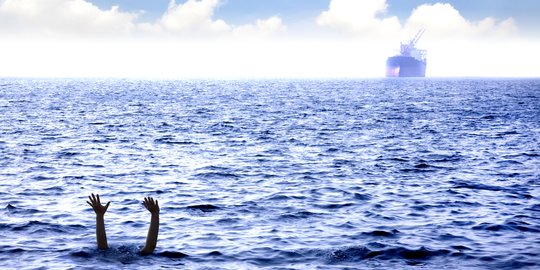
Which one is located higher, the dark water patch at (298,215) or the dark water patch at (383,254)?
the dark water patch at (383,254)

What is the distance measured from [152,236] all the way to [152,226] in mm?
891

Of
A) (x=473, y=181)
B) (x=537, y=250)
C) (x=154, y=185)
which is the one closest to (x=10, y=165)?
(x=154, y=185)

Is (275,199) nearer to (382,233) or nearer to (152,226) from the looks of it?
(382,233)

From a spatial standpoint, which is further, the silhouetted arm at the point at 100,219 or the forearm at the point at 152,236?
the forearm at the point at 152,236

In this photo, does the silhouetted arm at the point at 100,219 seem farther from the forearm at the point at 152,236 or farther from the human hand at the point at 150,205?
the forearm at the point at 152,236

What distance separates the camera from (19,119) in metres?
52.7

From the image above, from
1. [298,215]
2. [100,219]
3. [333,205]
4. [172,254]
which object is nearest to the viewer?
[100,219]

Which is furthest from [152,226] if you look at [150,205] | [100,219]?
[150,205]

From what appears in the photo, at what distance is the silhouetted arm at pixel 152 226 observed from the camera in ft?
35.1

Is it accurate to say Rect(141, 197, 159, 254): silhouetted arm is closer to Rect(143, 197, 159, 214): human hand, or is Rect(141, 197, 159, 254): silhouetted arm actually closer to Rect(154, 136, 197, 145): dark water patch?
Rect(143, 197, 159, 214): human hand

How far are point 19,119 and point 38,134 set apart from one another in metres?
13.9

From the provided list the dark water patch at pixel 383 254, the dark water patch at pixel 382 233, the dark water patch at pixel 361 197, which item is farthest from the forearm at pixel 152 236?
the dark water patch at pixel 361 197

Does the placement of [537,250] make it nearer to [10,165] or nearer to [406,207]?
[406,207]

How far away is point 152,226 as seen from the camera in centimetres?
1216
